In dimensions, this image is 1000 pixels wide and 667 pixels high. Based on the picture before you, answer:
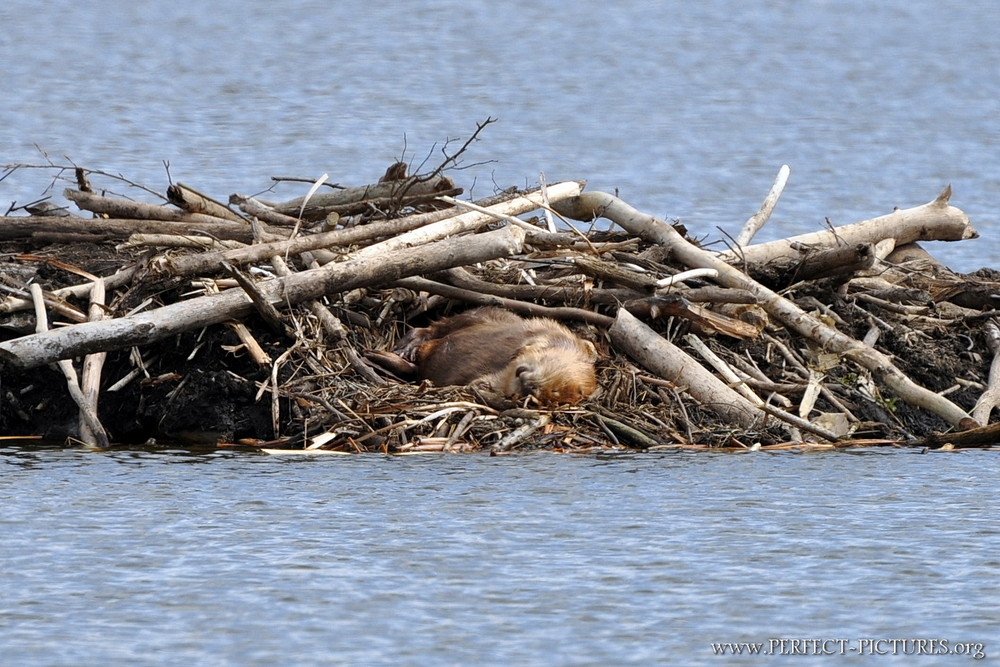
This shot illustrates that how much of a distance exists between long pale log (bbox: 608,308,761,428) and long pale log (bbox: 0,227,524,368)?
98 cm

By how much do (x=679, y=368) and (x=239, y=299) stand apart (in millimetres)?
3074

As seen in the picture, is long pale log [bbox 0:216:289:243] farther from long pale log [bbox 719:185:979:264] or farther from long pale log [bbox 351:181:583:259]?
long pale log [bbox 719:185:979:264]

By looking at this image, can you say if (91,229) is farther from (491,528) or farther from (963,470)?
(963,470)

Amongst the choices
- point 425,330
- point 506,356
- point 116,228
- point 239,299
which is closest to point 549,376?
point 506,356

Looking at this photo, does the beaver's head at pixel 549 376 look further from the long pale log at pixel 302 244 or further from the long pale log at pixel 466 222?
the long pale log at pixel 302 244

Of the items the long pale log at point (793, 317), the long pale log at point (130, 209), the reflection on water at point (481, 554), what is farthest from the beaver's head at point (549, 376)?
the long pale log at point (130, 209)

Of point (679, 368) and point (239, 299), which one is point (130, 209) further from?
point (679, 368)

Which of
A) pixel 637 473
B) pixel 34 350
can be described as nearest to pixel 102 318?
pixel 34 350

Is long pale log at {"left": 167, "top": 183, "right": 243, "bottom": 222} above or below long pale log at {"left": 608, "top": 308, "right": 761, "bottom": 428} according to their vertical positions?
above

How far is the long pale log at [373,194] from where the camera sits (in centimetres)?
1402

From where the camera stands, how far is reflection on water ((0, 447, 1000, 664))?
7.85 meters

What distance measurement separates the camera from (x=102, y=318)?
12.5 m

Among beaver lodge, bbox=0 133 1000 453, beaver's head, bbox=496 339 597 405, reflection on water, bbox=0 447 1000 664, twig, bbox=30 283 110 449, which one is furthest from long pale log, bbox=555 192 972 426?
twig, bbox=30 283 110 449

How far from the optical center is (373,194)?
1419 centimetres
